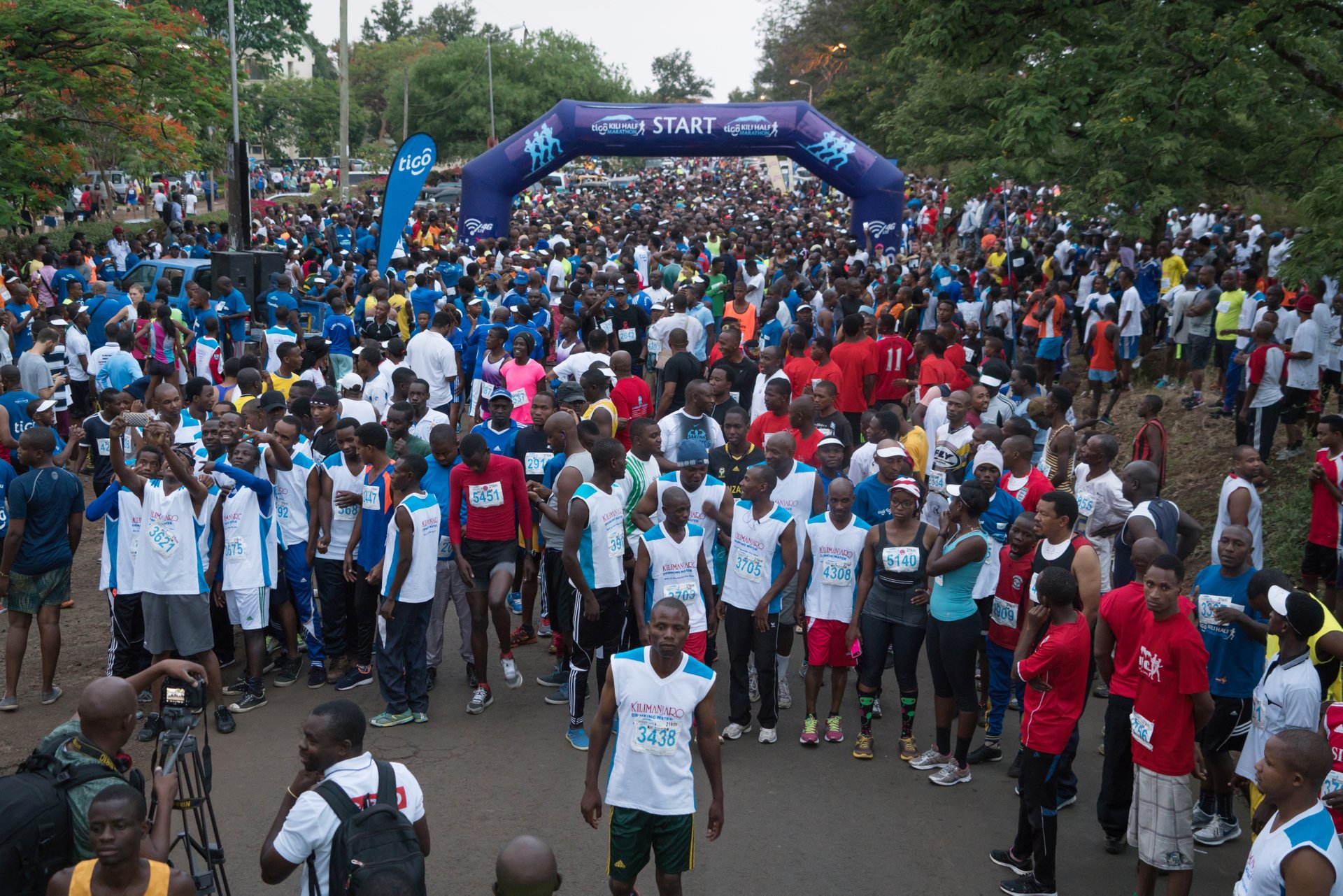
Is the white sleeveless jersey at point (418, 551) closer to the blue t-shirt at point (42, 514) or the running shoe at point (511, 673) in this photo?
the running shoe at point (511, 673)

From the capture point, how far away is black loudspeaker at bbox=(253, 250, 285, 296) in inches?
599

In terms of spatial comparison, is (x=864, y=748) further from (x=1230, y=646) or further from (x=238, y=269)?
(x=238, y=269)

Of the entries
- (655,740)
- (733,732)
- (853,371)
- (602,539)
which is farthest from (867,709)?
(853,371)

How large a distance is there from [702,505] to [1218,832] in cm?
340

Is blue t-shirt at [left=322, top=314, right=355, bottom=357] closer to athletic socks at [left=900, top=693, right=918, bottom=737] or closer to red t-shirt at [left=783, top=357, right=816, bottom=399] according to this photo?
red t-shirt at [left=783, top=357, right=816, bottom=399]

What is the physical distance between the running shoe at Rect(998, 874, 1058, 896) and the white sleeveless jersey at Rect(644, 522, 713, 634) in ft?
6.99

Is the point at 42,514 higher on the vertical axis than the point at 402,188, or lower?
lower

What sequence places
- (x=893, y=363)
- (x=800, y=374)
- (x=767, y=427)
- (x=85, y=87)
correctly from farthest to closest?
(x=85, y=87) → (x=893, y=363) → (x=800, y=374) → (x=767, y=427)

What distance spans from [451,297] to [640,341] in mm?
3244

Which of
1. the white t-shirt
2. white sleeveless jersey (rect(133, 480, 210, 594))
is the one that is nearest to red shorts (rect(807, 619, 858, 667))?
the white t-shirt

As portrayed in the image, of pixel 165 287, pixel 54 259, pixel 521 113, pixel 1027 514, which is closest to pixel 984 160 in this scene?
pixel 1027 514

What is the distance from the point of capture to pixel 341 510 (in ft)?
25.1

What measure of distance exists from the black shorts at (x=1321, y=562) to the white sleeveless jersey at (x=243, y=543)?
7351mm

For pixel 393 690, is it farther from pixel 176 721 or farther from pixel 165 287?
pixel 165 287
